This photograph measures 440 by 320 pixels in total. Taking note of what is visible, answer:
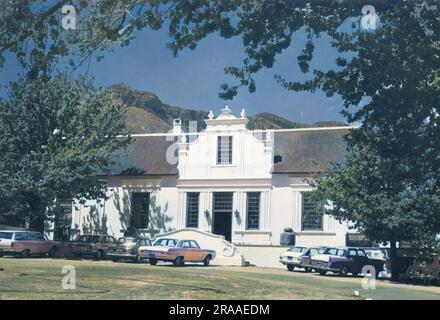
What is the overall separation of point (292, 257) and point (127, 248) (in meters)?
6.49

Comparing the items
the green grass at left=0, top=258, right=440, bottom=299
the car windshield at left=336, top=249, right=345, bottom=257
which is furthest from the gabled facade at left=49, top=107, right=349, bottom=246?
the green grass at left=0, top=258, right=440, bottom=299

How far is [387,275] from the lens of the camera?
2720 centimetres

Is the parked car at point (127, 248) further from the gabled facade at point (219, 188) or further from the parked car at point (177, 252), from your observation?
the gabled facade at point (219, 188)

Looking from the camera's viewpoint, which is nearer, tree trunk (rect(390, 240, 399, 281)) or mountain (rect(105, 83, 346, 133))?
mountain (rect(105, 83, 346, 133))

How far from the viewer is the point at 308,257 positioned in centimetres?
2652

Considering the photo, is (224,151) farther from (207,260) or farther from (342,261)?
(342,261)

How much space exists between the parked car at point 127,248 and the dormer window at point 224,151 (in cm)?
510

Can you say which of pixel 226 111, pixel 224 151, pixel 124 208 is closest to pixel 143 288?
pixel 226 111

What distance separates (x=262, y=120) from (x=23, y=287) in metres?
11.8

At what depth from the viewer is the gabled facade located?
29000 millimetres

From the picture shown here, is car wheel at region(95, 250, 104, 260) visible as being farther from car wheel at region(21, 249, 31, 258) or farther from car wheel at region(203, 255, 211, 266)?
car wheel at region(203, 255, 211, 266)

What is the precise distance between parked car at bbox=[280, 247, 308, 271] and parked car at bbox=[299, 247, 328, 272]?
283 millimetres

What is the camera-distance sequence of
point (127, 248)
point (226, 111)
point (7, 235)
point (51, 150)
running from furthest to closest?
point (51, 150), point (7, 235), point (127, 248), point (226, 111)

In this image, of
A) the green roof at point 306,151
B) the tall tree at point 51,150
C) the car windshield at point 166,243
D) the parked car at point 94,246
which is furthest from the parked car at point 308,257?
the tall tree at point 51,150
